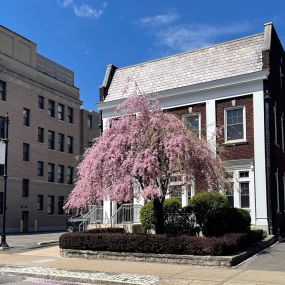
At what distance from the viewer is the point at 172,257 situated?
16219 millimetres

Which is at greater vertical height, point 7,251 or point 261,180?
point 261,180

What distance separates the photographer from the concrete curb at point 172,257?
15250mm

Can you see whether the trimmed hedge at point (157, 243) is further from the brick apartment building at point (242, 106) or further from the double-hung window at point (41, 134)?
the double-hung window at point (41, 134)

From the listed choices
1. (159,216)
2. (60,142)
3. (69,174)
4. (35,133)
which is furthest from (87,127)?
(159,216)

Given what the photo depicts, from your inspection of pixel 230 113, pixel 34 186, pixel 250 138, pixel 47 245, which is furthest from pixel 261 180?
pixel 34 186

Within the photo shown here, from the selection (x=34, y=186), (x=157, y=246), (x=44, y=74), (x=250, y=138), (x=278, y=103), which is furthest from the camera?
(x=44, y=74)

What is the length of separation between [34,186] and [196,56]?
27.5 metres

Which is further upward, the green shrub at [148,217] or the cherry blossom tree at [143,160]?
the cherry blossom tree at [143,160]

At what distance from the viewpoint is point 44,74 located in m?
51.6

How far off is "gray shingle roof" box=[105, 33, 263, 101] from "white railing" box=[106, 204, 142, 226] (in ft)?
20.6

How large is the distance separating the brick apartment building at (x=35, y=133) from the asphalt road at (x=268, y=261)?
30059mm

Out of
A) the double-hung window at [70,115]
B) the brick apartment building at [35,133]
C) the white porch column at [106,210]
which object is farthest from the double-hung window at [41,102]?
the white porch column at [106,210]

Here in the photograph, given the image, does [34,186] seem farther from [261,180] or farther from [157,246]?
[157,246]

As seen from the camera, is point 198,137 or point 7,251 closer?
point 198,137
